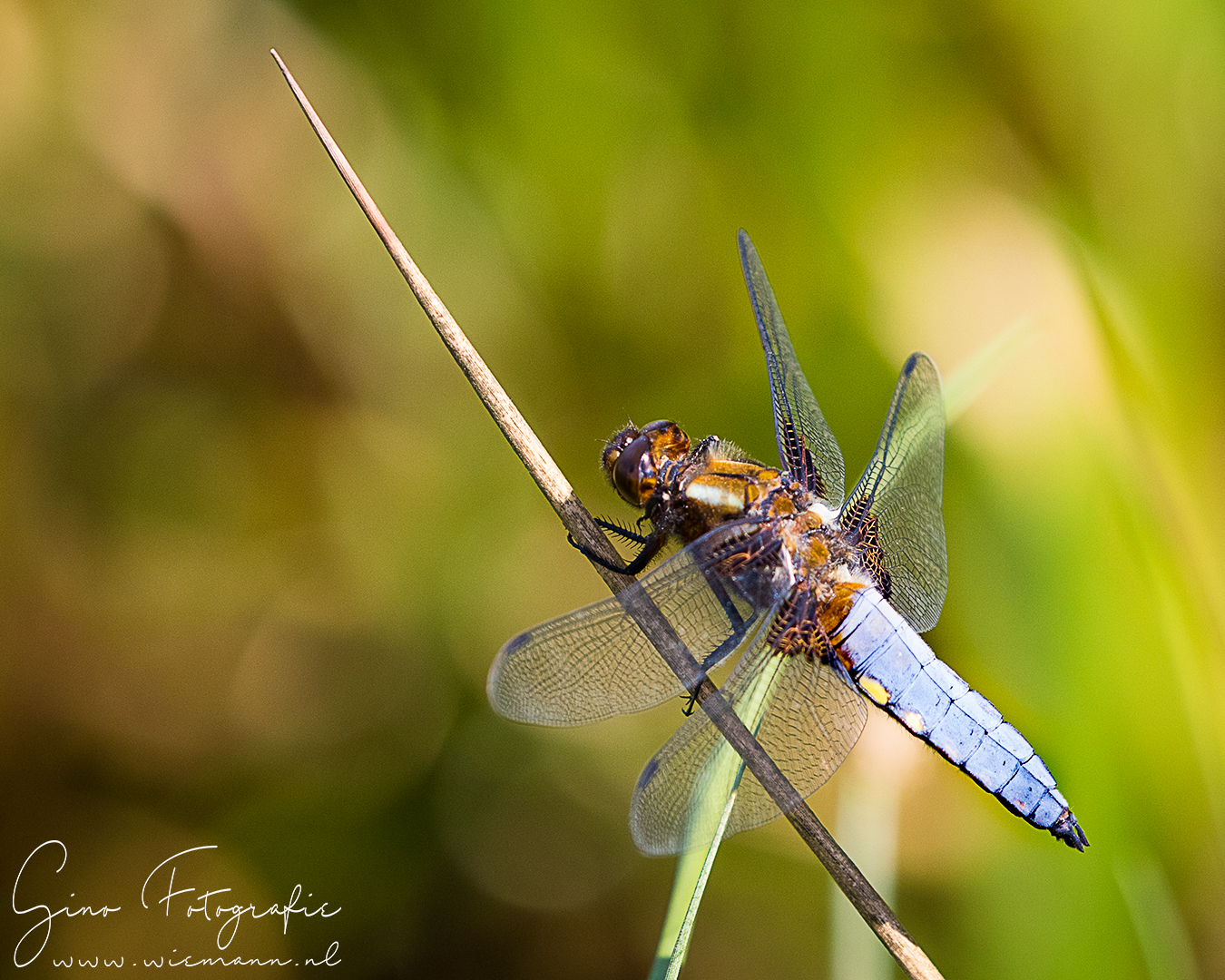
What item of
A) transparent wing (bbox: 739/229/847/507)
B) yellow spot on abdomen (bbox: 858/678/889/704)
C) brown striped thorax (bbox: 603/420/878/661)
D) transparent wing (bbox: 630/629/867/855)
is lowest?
transparent wing (bbox: 630/629/867/855)

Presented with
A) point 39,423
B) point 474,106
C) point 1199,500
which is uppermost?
point 474,106

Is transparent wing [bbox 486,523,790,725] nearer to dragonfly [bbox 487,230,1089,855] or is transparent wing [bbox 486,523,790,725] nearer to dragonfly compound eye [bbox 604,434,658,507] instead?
dragonfly [bbox 487,230,1089,855]

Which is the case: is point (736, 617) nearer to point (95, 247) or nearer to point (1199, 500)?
point (1199, 500)

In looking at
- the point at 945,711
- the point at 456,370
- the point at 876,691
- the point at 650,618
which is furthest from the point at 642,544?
the point at 456,370

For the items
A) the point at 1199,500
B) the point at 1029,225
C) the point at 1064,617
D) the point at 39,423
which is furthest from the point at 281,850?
the point at 1029,225

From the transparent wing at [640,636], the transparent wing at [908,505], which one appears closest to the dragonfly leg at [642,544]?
the transparent wing at [640,636]

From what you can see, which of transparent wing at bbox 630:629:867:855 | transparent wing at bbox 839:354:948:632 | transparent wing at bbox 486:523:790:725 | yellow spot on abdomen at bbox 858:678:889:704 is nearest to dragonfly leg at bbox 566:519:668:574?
transparent wing at bbox 486:523:790:725

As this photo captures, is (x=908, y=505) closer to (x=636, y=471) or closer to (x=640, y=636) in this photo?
(x=636, y=471)
